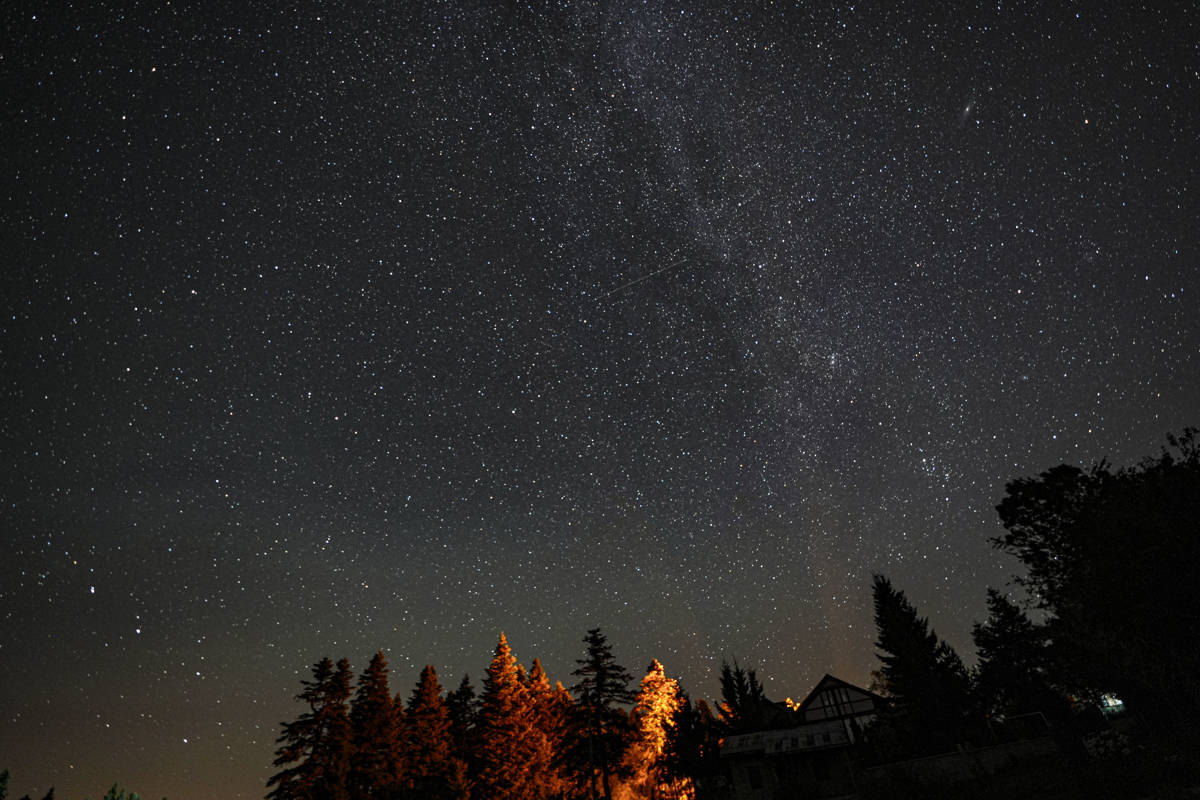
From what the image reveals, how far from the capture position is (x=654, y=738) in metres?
40.0

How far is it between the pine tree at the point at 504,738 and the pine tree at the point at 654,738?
7.75 metres

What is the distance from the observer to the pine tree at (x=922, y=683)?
1409 inches

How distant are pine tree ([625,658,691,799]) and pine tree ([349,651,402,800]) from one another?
53.7 ft

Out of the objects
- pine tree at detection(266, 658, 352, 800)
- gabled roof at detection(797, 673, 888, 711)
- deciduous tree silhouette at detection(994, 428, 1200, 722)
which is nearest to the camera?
deciduous tree silhouette at detection(994, 428, 1200, 722)

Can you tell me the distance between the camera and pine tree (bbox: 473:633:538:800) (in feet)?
136

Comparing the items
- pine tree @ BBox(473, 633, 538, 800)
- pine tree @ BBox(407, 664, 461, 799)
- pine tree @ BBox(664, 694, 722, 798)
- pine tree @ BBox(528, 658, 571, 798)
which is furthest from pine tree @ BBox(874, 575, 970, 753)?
pine tree @ BBox(407, 664, 461, 799)

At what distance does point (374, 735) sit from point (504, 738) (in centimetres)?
916

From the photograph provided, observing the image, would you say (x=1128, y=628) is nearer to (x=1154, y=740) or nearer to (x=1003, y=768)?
(x=1154, y=740)

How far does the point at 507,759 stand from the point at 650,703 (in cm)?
1127

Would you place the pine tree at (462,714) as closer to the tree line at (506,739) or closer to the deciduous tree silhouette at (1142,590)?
the tree line at (506,739)

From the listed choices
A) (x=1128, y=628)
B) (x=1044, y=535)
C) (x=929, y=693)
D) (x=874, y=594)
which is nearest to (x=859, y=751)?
(x=929, y=693)

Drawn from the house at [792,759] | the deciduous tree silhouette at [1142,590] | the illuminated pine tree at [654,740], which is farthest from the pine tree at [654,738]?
the deciduous tree silhouette at [1142,590]

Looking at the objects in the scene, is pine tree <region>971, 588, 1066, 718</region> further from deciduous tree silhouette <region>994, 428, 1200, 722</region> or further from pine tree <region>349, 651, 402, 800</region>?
pine tree <region>349, 651, 402, 800</region>

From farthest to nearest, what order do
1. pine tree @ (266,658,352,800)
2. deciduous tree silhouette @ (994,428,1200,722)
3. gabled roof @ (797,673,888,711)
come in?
gabled roof @ (797,673,888,711), pine tree @ (266,658,352,800), deciduous tree silhouette @ (994,428,1200,722)
